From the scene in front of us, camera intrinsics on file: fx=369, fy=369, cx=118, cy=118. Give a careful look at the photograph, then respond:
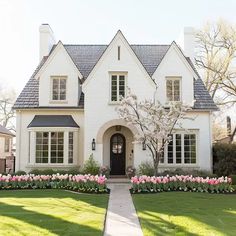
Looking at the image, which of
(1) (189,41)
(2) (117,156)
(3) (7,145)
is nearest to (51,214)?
(2) (117,156)

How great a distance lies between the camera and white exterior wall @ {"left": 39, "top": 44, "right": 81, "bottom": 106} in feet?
76.3

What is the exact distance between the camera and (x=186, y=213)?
11.0m

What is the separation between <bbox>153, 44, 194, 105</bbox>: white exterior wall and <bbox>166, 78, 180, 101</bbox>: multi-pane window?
0.28 meters

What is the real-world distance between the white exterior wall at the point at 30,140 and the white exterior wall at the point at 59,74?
63cm

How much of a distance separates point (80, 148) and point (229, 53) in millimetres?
20093

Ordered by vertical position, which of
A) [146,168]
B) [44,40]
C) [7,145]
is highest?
[44,40]

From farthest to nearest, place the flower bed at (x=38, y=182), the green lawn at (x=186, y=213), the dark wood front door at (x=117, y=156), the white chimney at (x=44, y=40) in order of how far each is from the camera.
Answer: the white chimney at (x=44, y=40) → the dark wood front door at (x=117, y=156) → the flower bed at (x=38, y=182) → the green lawn at (x=186, y=213)

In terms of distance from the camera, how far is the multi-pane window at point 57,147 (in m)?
22.3

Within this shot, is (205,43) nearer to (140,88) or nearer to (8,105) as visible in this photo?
(140,88)

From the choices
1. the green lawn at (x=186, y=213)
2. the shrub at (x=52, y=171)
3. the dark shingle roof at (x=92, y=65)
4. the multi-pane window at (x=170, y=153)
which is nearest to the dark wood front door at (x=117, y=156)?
the shrub at (x=52, y=171)

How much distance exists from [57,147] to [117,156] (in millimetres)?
3922

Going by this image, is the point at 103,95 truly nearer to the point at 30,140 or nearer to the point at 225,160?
the point at 30,140

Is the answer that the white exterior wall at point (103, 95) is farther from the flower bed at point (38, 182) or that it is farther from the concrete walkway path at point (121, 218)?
the concrete walkway path at point (121, 218)

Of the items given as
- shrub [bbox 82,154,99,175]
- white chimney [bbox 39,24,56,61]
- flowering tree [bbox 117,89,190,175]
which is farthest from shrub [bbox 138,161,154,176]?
white chimney [bbox 39,24,56,61]
